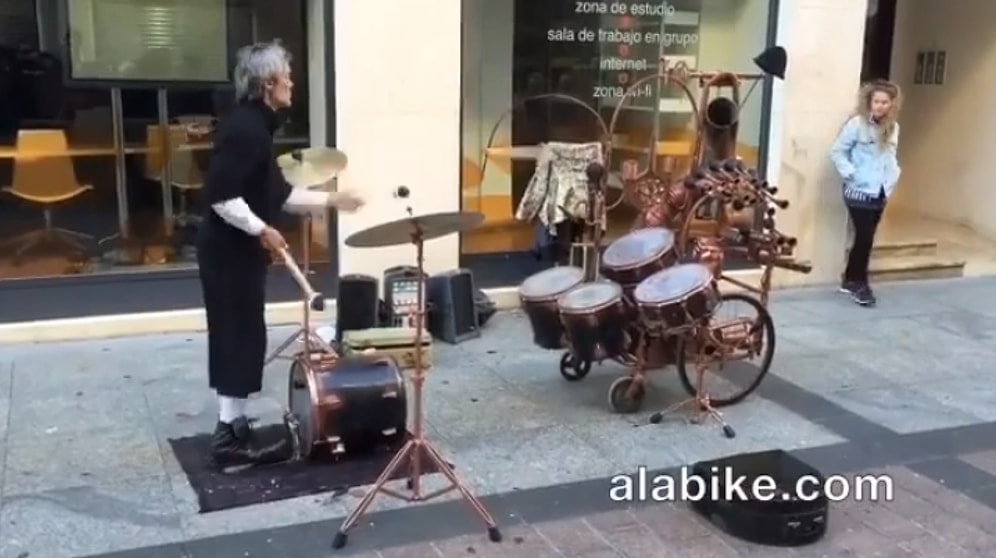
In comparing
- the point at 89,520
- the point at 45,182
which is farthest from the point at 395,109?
the point at 89,520

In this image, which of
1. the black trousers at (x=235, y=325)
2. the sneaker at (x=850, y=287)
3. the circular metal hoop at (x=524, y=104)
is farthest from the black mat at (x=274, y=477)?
the sneaker at (x=850, y=287)

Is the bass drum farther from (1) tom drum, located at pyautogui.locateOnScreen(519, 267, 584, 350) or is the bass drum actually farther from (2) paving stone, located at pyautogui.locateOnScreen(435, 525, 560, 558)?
(1) tom drum, located at pyautogui.locateOnScreen(519, 267, 584, 350)

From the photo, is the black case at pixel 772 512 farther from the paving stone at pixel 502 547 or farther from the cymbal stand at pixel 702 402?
the cymbal stand at pixel 702 402

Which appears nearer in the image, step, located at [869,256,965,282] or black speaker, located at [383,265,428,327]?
black speaker, located at [383,265,428,327]

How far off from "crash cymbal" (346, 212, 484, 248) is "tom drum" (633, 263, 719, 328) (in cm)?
129

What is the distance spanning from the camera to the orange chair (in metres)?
6.84

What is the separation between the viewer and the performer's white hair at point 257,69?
14.4 feet

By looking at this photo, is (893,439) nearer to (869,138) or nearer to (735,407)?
(735,407)

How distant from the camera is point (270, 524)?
163 inches

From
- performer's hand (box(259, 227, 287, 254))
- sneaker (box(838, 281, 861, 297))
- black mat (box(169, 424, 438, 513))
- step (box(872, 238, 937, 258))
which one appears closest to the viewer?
performer's hand (box(259, 227, 287, 254))

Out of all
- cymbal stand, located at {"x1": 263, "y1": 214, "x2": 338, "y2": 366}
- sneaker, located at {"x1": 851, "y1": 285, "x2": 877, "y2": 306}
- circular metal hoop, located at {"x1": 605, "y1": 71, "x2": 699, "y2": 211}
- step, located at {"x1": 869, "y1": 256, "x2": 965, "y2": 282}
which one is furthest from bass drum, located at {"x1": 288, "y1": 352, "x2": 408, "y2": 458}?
step, located at {"x1": 869, "y1": 256, "x2": 965, "y2": 282}

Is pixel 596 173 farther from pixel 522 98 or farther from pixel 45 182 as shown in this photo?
pixel 45 182

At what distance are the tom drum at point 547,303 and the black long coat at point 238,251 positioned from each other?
1.44 metres

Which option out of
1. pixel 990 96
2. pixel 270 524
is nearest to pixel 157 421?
pixel 270 524
